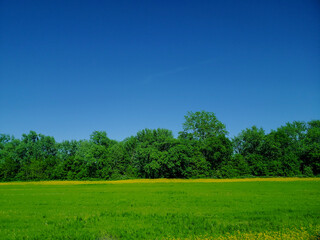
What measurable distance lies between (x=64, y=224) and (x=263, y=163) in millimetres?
67452

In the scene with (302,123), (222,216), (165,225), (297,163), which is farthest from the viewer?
(302,123)

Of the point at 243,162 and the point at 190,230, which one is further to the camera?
the point at 243,162

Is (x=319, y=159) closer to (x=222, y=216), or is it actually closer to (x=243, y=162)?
(x=243, y=162)

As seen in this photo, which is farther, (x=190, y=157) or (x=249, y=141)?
(x=249, y=141)

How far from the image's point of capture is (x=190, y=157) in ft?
224

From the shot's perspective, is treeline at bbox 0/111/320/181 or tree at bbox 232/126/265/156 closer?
treeline at bbox 0/111/320/181

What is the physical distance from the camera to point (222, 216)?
42.9 ft

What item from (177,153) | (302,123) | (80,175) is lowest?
(80,175)

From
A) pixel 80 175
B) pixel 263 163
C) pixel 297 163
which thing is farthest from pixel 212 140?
pixel 80 175

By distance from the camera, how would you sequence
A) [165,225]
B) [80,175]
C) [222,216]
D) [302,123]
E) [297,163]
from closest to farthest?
1. [165,225]
2. [222,216]
3. [297,163]
4. [80,175]
5. [302,123]

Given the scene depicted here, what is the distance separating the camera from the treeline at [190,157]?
66500mm

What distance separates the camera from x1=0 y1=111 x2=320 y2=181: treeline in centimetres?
6650

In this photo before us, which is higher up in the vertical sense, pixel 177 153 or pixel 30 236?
pixel 177 153

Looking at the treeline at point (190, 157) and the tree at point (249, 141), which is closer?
the treeline at point (190, 157)
